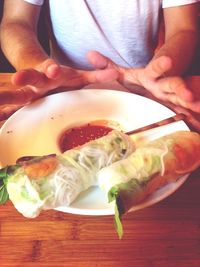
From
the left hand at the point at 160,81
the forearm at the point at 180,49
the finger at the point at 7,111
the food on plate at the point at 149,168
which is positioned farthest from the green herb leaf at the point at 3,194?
the forearm at the point at 180,49

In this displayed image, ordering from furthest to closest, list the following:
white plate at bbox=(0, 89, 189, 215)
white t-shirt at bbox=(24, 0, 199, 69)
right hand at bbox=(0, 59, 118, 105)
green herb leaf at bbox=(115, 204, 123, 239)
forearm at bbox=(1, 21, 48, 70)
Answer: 1. white t-shirt at bbox=(24, 0, 199, 69)
2. forearm at bbox=(1, 21, 48, 70)
3. right hand at bbox=(0, 59, 118, 105)
4. white plate at bbox=(0, 89, 189, 215)
5. green herb leaf at bbox=(115, 204, 123, 239)

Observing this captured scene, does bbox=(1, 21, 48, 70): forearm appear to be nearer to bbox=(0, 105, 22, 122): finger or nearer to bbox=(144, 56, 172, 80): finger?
bbox=(0, 105, 22, 122): finger

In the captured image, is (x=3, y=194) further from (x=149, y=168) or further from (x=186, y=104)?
(x=186, y=104)

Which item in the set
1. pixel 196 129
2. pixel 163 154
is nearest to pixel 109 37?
pixel 196 129

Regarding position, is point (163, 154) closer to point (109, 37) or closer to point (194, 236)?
point (194, 236)

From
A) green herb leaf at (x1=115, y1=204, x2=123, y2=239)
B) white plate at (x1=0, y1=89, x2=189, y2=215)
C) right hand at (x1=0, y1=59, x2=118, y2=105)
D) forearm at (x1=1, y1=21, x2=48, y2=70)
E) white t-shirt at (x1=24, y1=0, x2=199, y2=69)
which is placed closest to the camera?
green herb leaf at (x1=115, y1=204, x2=123, y2=239)

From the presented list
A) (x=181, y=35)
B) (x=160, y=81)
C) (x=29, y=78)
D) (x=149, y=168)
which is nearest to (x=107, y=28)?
(x=181, y=35)

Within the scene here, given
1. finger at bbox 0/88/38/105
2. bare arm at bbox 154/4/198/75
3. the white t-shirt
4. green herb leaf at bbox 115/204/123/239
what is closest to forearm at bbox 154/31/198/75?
bare arm at bbox 154/4/198/75
